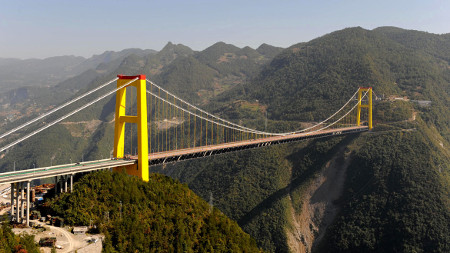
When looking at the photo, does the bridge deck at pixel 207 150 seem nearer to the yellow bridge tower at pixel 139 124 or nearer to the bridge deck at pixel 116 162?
the bridge deck at pixel 116 162

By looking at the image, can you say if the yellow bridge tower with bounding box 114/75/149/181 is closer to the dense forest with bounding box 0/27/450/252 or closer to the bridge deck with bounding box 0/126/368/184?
the bridge deck with bounding box 0/126/368/184

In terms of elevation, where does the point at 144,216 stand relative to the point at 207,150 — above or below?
below

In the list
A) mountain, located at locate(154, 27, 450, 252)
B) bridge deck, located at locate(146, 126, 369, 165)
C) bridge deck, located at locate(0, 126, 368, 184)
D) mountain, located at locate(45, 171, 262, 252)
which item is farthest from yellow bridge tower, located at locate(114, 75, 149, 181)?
mountain, located at locate(154, 27, 450, 252)

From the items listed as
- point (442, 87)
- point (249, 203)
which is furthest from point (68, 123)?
point (442, 87)

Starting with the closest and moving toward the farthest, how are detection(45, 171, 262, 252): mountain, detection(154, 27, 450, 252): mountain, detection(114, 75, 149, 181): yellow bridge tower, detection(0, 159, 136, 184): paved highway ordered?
detection(0, 159, 136, 184): paved highway, detection(45, 171, 262, 252): mountain, detection(114, 75, 149, 181): yellow bridge tower, detection(154, 27, 450, 252): mountain

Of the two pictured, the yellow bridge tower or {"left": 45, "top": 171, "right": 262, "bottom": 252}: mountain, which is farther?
the yellow bridge tower

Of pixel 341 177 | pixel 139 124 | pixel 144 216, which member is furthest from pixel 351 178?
pixel 144 216

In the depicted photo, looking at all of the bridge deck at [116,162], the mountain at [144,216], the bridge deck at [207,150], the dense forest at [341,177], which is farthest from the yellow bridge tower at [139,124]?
the dense forest at [341,177]

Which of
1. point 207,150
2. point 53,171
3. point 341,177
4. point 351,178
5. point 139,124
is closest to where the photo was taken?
point 53,171

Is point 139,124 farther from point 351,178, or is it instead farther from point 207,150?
point 351,178

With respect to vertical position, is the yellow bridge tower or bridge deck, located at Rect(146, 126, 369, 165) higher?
the yellow bridge tower
